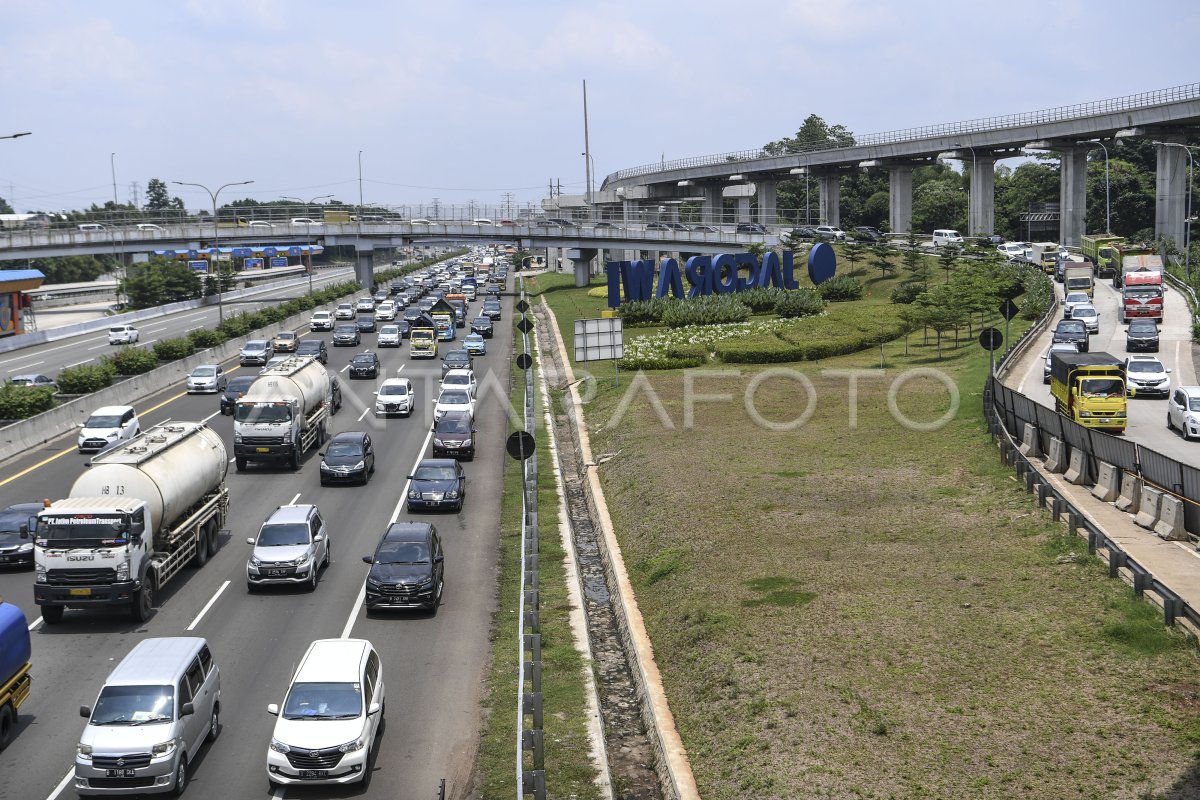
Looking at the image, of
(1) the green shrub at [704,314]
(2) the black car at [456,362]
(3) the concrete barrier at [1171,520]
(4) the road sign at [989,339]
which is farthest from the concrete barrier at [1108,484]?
(1) the green shrub at [704,314]

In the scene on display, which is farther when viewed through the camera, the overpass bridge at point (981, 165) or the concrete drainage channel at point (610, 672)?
the overpass bridge at point (981, 165)

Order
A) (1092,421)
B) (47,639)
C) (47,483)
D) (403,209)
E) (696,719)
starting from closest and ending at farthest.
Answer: (696,719) < (47,639) < (1092,421) < (47,483) < (403,209)

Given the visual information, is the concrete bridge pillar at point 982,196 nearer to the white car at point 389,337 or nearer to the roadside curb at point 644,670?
the white car at point 389,337

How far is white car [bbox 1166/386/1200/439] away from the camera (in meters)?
39.2

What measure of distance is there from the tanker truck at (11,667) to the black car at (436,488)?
17.0 meters

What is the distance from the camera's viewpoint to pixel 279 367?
154 ft

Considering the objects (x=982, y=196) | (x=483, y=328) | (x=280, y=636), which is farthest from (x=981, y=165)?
(x=280, y=636)

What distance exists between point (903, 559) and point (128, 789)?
1829cm

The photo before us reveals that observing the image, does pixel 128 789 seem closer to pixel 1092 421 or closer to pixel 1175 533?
pixel 1175 533

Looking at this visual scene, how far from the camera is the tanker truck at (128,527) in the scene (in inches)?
1074

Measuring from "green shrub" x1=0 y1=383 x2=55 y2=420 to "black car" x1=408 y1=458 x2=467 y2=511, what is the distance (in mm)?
20646

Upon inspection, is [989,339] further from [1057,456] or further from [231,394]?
[231,394]

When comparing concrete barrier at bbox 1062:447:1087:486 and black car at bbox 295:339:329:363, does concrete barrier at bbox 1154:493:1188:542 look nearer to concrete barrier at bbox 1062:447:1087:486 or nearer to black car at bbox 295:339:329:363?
concrete barrier at bbox 1062:447:1087:486

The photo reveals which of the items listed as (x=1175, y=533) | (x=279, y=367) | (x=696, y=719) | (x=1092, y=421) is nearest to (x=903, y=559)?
(x=1175, y=533)
